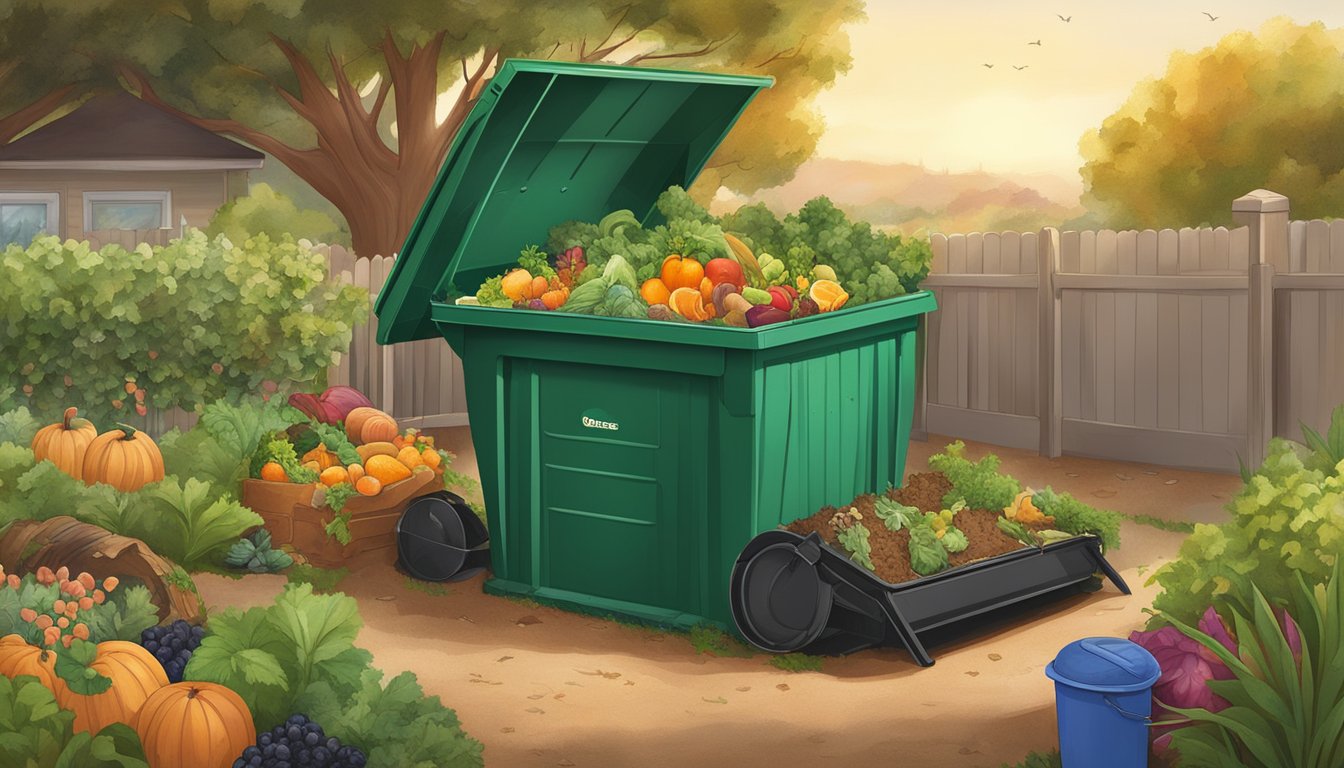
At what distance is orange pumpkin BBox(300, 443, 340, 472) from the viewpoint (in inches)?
317

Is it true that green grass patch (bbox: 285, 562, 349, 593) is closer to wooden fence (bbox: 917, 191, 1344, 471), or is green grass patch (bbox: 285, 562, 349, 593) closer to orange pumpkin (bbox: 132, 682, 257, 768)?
orange pumpkin (bbox: 132, 682, 257, 768)

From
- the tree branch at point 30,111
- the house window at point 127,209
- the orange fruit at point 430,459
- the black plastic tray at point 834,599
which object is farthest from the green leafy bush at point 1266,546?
the tree branch at point 30,111

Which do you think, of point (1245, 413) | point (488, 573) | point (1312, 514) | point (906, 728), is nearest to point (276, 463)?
point (488, 573)

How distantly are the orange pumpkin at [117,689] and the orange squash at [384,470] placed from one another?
3.22m

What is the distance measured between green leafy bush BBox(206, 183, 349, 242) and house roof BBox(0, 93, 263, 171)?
2.04 feet

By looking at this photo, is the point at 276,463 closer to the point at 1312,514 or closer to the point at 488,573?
the point at 488,573

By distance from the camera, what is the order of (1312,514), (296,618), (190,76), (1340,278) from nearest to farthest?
(1312,514) < (296,618) < (1340,278) < (190,76)

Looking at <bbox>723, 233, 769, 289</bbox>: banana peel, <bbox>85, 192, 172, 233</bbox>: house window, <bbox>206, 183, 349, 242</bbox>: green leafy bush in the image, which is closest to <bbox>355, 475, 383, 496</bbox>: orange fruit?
<bbox>723, 233, 769, 289</bbox>: banana peel

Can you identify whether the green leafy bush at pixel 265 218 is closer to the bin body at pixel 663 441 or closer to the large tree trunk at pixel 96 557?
the bin body at pixel 663 441

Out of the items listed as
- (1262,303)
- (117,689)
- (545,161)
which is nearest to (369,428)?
(545,161)

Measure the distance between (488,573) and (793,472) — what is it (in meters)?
1.83

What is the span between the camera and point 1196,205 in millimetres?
31641

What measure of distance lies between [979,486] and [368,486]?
120 inches

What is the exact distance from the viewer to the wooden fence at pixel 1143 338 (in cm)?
1014
